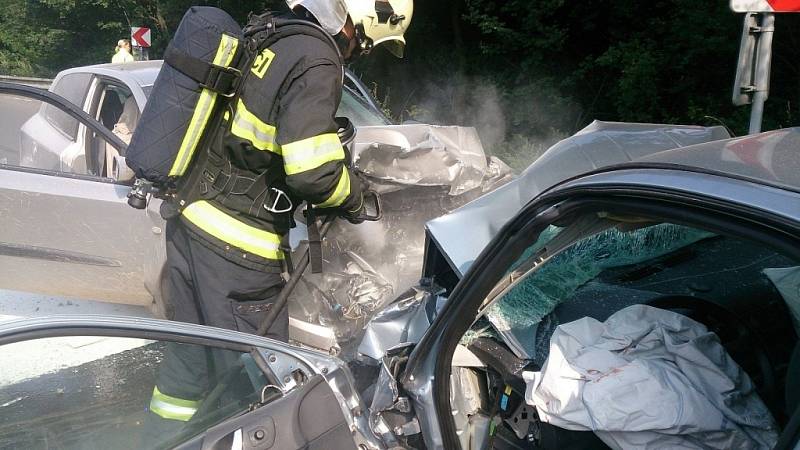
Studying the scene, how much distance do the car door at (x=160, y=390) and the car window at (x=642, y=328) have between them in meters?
0.50

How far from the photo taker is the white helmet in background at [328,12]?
2.50m

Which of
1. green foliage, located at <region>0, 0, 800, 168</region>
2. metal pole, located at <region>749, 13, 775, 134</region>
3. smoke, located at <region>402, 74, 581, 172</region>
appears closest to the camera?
metal pole, located at <region>749, 13, 775, 134</region>

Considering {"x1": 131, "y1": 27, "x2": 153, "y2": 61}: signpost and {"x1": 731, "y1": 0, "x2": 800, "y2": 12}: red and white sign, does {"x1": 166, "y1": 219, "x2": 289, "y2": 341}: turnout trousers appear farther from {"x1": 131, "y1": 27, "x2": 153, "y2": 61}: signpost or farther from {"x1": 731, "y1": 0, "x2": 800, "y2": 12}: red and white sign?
{"x1": 131, "y1": 27, "x2": 153, "y2": 61}: signpost

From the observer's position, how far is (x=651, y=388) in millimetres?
1672

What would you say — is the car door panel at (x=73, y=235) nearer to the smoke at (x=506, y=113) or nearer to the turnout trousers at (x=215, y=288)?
the turnout trousers at (x=215, y=288)

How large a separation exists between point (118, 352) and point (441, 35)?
11339 millimetres

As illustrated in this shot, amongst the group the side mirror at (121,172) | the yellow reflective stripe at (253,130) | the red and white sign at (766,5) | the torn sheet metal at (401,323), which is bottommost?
the torn sheet metal at (401,323)

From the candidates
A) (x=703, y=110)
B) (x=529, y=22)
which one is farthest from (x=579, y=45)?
(x=703, y=110)

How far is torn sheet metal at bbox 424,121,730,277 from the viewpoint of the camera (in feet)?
7.68

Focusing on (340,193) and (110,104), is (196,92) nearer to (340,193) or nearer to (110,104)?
(340,193)

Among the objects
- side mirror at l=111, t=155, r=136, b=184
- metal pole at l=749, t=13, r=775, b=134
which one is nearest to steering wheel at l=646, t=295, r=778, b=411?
metal pole at l=749, t=13, r=775, b=134

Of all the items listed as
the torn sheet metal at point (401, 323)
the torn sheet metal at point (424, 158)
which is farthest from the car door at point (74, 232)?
the torn sheet metal at point (401, 323)

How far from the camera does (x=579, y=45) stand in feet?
32.4

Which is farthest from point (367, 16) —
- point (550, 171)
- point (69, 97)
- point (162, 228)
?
point (69, 97)
